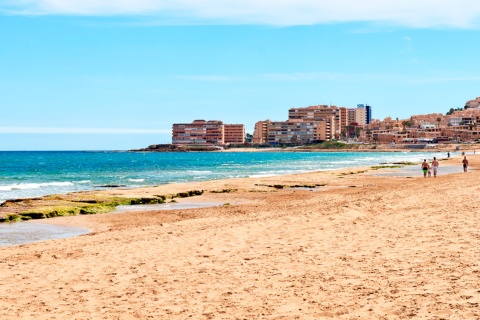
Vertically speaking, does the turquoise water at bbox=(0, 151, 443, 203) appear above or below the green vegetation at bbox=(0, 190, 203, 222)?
below

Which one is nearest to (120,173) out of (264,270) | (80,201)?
(80,201)

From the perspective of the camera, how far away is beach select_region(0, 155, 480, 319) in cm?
850

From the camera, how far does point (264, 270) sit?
35.7 feet

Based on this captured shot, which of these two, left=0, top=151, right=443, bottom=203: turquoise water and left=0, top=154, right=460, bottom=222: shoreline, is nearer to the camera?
left=0, top=154, right=460, bottom=222: shoreline


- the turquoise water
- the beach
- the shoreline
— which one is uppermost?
the beach

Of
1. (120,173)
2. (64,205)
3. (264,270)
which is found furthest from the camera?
(120,173)

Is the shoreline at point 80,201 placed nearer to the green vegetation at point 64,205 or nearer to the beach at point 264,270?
the green vegetation at point 64,205

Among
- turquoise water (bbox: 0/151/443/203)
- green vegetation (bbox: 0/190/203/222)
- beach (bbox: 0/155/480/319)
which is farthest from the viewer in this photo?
turquoise water (bbox: 0/151/443/203)

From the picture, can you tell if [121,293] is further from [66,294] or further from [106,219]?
[106,219]

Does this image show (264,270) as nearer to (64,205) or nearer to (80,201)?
(64,205)

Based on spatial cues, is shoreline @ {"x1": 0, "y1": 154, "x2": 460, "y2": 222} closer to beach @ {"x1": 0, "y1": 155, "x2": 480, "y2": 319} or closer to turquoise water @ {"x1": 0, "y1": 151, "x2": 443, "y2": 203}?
beach @ {"x1": 0, "y1": 155, "x2": 480, "y2": 319}

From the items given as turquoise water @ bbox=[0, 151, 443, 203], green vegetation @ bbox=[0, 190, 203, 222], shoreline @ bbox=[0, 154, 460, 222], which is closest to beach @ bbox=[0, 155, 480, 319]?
green vegetation @ bbox=[0, 190, 203, 222]

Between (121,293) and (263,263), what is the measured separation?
2937 millimetres

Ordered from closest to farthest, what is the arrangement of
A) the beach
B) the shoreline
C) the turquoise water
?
the beach
the shoreline
the turquoise water
